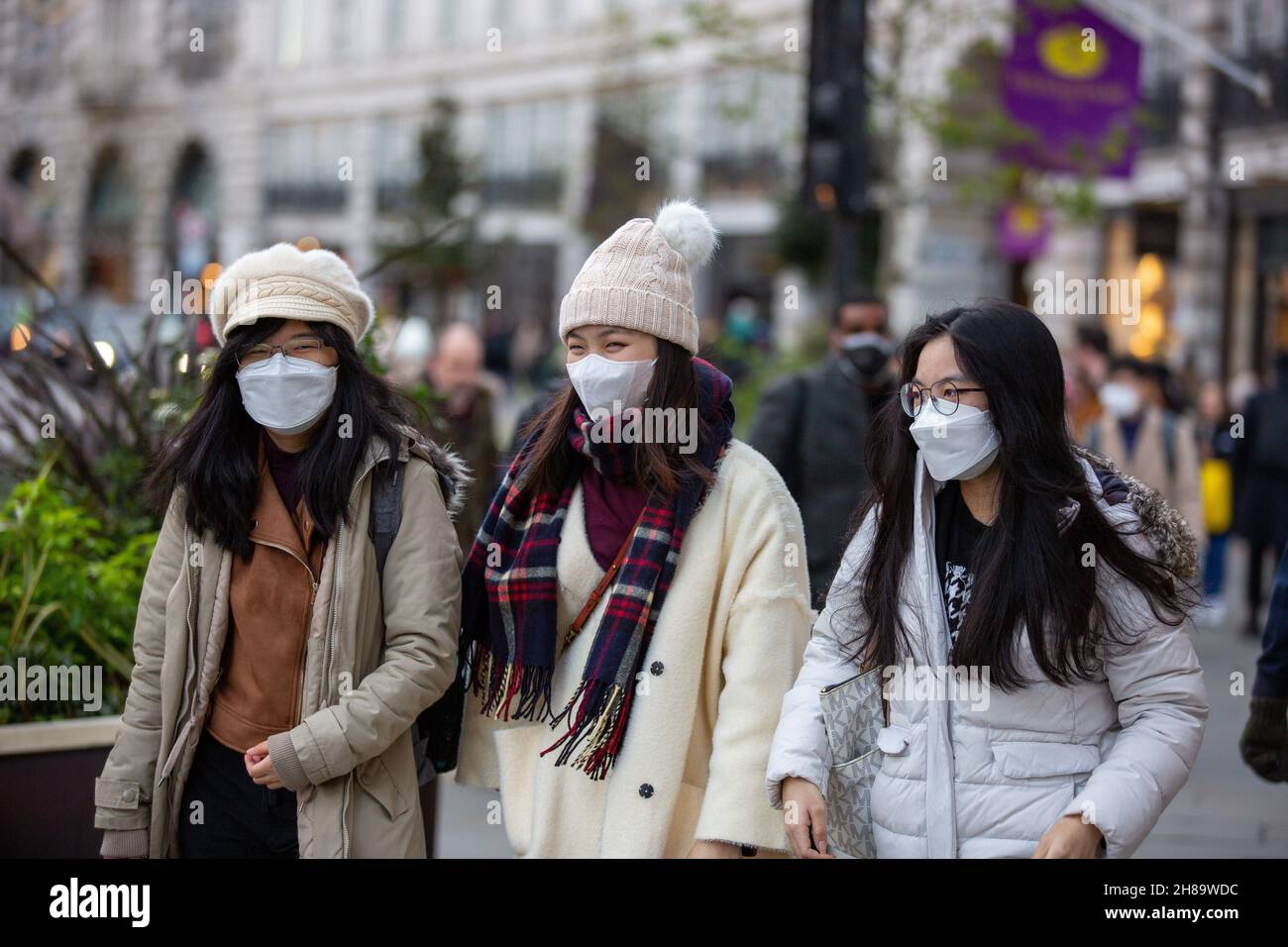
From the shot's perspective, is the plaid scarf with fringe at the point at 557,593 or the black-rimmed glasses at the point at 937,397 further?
the plaid scarf with fringe at the point at 557,593

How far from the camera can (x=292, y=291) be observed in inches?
136

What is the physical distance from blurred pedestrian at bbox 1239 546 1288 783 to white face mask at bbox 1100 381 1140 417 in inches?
225

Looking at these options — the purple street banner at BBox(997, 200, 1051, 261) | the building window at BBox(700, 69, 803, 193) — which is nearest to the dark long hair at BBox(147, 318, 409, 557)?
the purple street banner at BBox(997, 200, 1051, 261)

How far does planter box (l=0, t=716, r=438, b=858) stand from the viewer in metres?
4.13

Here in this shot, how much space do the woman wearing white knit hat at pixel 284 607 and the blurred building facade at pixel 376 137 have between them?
2582cm

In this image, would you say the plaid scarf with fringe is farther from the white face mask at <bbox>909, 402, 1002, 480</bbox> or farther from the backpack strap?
the white face mask at <bbox>909, 402, 1002, 480</bbox>

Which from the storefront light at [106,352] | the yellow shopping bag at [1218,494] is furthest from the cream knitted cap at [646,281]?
the yellow shopping bag at [1218,494]

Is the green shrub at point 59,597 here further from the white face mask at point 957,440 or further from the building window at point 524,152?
the building window at point 524,152

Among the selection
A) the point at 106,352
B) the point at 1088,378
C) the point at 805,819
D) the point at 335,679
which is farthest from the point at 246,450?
the point at 1088,378

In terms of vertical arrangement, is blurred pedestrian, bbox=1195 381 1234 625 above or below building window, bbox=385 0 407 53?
below

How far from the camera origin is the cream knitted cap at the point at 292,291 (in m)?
3.44
